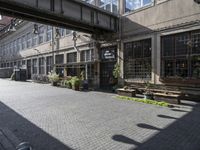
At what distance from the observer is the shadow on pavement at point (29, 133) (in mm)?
4948

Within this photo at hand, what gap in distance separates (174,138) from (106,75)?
12.5m

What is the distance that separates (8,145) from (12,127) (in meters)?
1.48

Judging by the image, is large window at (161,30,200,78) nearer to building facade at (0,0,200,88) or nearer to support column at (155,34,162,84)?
building facade at (0,0,200,88)

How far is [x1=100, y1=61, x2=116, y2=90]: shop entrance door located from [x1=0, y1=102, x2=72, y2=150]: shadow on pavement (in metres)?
10.0

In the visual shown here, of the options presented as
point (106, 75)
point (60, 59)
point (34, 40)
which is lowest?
point (106, 75)

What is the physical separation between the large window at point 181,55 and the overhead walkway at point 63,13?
5053mm

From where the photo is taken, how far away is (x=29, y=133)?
5836 mm

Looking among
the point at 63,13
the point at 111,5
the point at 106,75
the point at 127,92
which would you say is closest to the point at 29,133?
the point at 127,92

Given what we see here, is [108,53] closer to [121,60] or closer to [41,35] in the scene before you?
[121,60]

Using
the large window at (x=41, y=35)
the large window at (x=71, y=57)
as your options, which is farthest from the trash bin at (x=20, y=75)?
the large window at (x=71, y=57)

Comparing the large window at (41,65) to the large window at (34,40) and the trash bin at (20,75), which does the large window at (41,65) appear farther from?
the trash bin at (20,75)

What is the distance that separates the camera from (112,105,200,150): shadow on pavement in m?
4.80

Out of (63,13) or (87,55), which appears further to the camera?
(87,55)

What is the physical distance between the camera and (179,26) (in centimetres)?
1188
